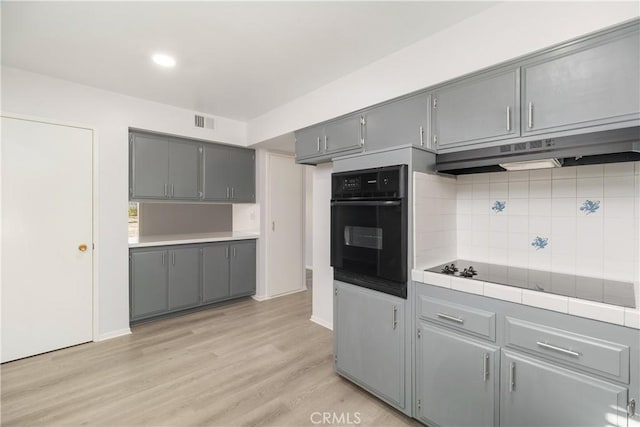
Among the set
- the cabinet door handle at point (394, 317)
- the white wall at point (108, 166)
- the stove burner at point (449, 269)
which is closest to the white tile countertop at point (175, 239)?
the white wall at point (108, 166)

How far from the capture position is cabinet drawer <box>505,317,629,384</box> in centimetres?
121

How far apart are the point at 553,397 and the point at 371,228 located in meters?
1.24

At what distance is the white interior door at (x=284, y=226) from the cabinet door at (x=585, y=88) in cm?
328

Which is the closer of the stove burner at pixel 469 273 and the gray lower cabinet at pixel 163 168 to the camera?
the stove burner at pixel 469 273

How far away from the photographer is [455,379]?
5.45 feet

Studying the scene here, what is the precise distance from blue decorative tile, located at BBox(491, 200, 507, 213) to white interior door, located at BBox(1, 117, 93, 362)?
12.1ft

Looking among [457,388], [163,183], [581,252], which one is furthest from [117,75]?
[581,252]

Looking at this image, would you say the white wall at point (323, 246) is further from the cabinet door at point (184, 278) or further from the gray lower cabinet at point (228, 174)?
the cabinet door at point (184, 278)

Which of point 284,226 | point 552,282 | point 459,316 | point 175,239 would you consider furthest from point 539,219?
point 175,239

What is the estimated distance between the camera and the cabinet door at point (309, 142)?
118 inches

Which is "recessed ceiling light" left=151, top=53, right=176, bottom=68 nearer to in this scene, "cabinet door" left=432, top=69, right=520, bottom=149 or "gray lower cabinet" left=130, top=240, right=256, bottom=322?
"gray lower cabinet" left=130, top=240, right=256, bottom=322

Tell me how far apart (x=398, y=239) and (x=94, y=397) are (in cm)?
241

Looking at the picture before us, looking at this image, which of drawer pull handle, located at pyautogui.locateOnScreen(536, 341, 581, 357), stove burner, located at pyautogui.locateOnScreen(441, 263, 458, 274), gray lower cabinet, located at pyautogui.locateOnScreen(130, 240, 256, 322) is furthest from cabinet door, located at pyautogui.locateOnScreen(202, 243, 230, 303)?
drawer pull handle, located at pyautogui.locateOnScreen(536, 341, 581, 357)

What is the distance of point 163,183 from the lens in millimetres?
3525
